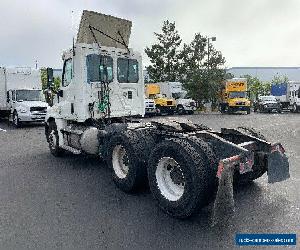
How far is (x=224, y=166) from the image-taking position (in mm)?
4316

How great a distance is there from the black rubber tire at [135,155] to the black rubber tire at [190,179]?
90cm

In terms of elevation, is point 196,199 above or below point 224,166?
below

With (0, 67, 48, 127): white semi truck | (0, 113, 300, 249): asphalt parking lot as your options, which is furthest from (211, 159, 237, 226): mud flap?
(0, 67, 48, 127): white semi truck

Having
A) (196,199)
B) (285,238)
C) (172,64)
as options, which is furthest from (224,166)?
(172,64)

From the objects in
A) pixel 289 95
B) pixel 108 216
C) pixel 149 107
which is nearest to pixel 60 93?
pixel 108 216

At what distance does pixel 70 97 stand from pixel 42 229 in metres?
4.52

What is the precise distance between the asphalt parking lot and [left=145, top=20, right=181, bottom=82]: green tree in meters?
46.1

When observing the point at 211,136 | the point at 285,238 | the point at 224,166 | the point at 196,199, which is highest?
the point at 211,136

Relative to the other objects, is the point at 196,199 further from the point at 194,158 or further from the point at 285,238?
the point at 285,238

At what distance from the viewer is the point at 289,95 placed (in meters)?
34.0

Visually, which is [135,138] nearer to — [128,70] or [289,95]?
[128,70]

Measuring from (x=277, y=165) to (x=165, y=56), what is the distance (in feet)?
162

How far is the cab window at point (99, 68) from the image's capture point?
7790mm

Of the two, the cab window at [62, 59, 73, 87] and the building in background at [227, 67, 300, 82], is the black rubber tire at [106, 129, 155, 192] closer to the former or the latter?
the cab window at [62, 59, 73, 87]
